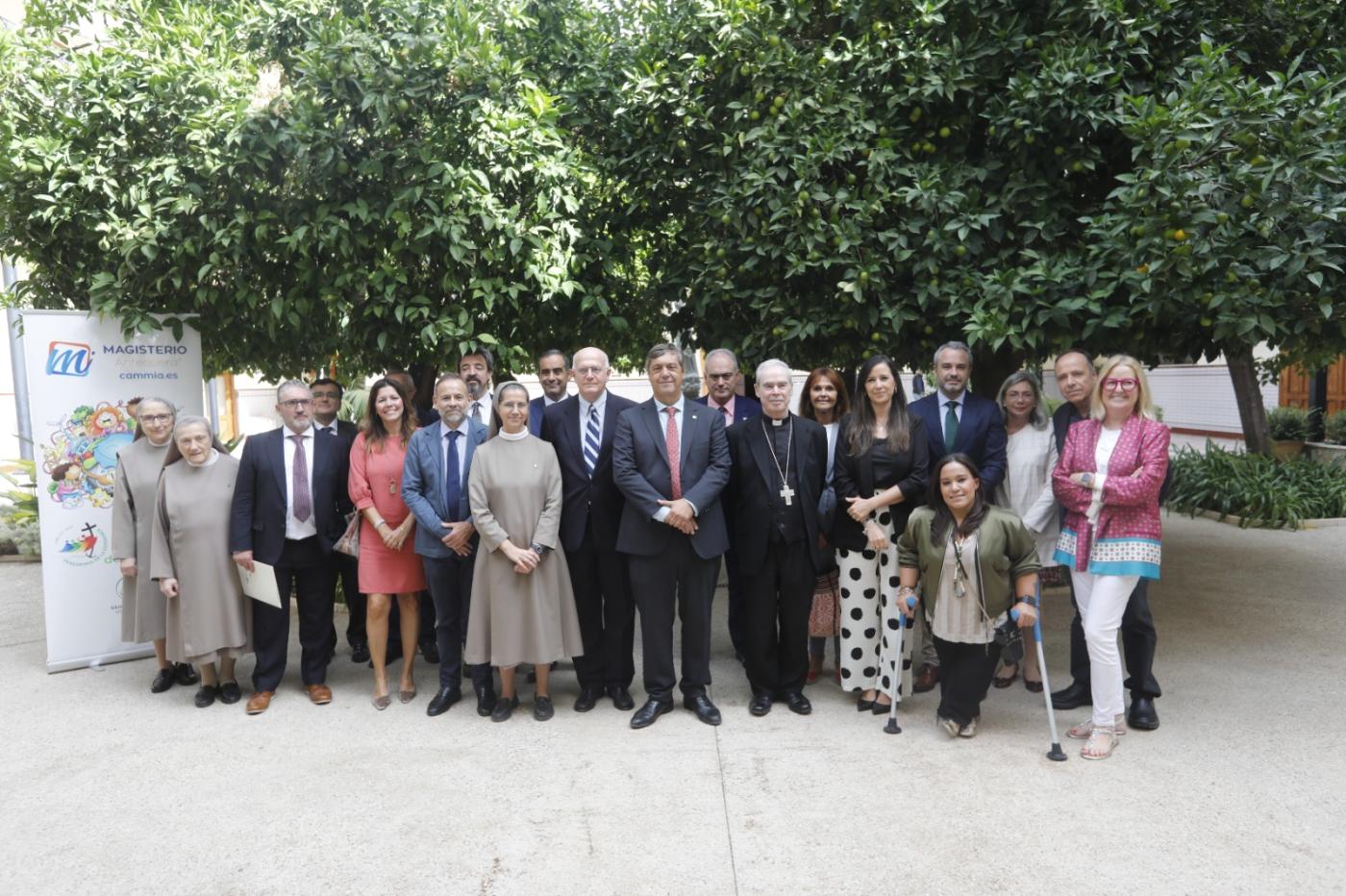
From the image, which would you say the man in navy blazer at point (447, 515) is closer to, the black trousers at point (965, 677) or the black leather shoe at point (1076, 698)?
the black trousers at point (965, 677)

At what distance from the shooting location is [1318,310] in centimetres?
499

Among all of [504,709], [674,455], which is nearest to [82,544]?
[504,709]

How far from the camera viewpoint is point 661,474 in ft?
16.5

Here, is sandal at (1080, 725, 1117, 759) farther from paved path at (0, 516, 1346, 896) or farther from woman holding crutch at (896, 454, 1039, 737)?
woman holding crutch at (896, 454, 1039, 737)

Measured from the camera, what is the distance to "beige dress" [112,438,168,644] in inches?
227

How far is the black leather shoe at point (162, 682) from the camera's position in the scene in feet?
19.5

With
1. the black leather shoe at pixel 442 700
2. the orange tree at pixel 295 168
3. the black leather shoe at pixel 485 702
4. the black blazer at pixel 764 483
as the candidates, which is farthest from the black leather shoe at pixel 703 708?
the orange tree at pixel 295 168

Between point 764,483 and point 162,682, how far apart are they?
13.2ft

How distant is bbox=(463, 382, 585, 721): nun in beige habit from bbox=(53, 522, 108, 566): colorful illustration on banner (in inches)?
118

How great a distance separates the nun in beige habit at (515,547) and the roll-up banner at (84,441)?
2823mm

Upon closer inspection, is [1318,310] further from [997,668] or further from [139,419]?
[139,419]

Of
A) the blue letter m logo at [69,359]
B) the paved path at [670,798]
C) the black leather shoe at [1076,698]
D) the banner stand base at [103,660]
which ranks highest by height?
the blue letter m logo at [69,359]

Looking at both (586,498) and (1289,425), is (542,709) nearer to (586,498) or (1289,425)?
(586,498)

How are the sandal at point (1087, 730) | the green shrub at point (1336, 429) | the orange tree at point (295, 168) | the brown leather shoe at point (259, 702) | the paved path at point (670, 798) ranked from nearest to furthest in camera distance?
the paved path at point (670, 798) → the sandal at point (1087, 730) → the brown leather shoe at point (259, 702) → the orange tree at point (295, 168) → the green shrub at point (1336, 429)
